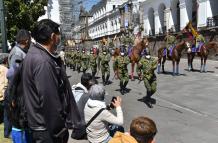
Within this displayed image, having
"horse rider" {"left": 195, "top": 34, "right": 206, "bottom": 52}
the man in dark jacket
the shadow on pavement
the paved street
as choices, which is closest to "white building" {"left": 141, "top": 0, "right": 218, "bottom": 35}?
"horse rider" {"left": 195, "top": 34, "right": 206, "bottom": 52}

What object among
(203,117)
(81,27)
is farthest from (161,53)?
(81,27)

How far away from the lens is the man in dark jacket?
386 centimetres

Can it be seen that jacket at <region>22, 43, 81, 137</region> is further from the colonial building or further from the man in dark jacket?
the colonial building

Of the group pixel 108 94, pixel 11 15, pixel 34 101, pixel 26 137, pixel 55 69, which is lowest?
pixel 108 94

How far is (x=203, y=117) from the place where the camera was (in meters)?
11.8

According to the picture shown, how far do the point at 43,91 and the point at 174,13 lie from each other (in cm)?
4293

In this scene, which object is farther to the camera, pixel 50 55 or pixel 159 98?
pixel 159 98

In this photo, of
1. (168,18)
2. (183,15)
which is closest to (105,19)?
(168,18)

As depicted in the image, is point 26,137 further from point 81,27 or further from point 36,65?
point 81,27

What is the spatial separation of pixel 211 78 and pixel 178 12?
1058 inches

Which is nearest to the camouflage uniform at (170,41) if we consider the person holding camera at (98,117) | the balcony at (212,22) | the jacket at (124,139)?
the balcony at (212,22)

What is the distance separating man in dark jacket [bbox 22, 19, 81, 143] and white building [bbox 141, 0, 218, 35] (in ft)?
111

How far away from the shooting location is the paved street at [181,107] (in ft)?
32.5

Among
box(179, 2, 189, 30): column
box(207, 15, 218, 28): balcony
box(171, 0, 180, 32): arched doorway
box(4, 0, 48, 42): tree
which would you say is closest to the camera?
box(4, 0, 48, 42): tree
